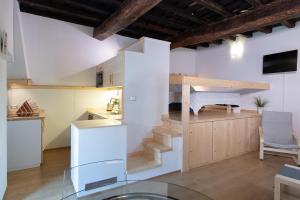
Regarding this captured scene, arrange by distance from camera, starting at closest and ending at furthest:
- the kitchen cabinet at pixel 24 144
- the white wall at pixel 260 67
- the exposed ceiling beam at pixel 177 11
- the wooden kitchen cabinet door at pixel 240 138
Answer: the kitchen cabinet at pixel 24 144 → the exposed ceiling beam at pixel 177 11 → the wooden kitchen cabinet door at pixel 240 138 → the white wall at pixel 260 67

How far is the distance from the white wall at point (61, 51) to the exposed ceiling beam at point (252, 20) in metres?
2.12

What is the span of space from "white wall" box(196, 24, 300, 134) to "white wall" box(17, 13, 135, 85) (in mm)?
3088

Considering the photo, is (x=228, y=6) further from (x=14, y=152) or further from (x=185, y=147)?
(x=14, y=152)

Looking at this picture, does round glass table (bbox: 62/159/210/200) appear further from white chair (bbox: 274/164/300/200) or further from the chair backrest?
the chair backrest

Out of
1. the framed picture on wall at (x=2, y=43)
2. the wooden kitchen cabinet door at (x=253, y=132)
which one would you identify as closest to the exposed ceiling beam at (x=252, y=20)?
the wooden kitchen cabinet door at (x=253, y=132)

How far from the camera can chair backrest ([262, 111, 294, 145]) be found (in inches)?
144

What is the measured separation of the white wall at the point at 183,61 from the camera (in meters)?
5.45

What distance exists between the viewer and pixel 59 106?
431 cm

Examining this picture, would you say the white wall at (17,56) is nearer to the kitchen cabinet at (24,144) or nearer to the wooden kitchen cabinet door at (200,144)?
the kitchen cabinet at (24,144)

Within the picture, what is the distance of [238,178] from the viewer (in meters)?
2.78

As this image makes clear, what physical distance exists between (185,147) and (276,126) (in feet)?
7.38

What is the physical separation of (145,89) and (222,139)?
1826mm

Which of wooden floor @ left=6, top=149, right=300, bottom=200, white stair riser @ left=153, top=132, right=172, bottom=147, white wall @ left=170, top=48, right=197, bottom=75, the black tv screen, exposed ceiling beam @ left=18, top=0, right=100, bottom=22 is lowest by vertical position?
wooden floor @ left=6, top=149, right=300, bottom=200

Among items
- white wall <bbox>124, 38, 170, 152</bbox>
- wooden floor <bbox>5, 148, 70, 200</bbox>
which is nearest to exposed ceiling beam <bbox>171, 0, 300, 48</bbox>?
white wall <bbox>124, 38, 170, 152</bbox>
